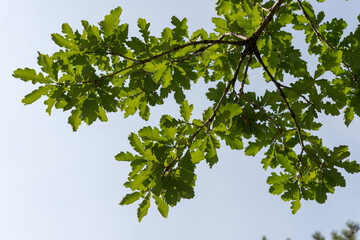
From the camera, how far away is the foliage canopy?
3119mm

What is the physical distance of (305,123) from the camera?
3584mm

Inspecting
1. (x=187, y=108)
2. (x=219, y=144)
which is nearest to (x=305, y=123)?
(x=219, y=144)

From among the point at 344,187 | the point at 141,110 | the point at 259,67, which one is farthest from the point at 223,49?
the point at 344,187

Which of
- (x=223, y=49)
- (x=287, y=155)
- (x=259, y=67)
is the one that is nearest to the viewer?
(x=287, y=155)

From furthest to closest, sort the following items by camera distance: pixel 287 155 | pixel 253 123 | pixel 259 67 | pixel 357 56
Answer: pixel 259 67
pixel 287 155
pixel 253 123
pixel 357 56

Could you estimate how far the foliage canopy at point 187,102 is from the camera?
10.2 feet

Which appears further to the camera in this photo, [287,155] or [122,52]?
[287,155]

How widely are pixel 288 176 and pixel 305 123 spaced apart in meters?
0.65

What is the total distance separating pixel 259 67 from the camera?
487 centimetres

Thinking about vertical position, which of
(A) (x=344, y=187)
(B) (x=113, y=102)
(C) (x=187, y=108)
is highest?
(B) (x=113, y=102)

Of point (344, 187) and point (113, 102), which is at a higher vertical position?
point (113, 102)

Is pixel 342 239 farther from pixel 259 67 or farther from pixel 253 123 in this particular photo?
pixel 253 123

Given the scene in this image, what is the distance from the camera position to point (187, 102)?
331 centimetres

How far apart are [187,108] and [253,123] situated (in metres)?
0.79
